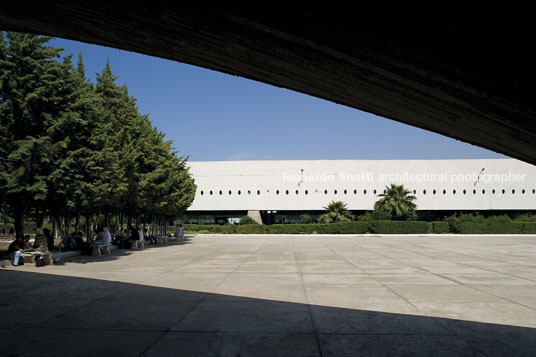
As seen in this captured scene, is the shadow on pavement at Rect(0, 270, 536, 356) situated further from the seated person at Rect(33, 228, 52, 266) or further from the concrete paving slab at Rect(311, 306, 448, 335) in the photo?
the seated person at Rect(33, 228, 52, 266)

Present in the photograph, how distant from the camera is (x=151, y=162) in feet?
78.0

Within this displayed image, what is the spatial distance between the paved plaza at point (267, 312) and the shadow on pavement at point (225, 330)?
0.02 meters

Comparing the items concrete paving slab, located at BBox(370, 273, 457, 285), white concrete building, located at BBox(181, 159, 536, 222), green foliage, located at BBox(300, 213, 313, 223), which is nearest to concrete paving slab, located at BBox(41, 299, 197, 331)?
concrete paving slab, located at BBox(370, 273, 457, 285)

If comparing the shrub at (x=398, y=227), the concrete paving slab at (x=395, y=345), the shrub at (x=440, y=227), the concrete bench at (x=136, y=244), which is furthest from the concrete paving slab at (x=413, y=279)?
the shrub at (x=440, y=227)

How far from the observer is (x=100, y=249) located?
18797mm

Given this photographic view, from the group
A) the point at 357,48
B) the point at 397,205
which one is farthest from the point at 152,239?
the point at 397,205

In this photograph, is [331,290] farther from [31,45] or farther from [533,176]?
[533,176]

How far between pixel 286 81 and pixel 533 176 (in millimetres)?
60220

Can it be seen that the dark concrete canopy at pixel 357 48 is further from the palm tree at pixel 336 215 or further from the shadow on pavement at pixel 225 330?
the palm tree at pixel 336 215

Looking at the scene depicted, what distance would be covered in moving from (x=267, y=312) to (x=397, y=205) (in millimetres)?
42103

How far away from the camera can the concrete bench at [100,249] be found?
1802 cm

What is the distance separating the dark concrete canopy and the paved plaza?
129 inches

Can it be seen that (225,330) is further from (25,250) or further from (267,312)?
(25,250)

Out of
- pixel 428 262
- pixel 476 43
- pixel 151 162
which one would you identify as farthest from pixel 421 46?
pixel 151 162
